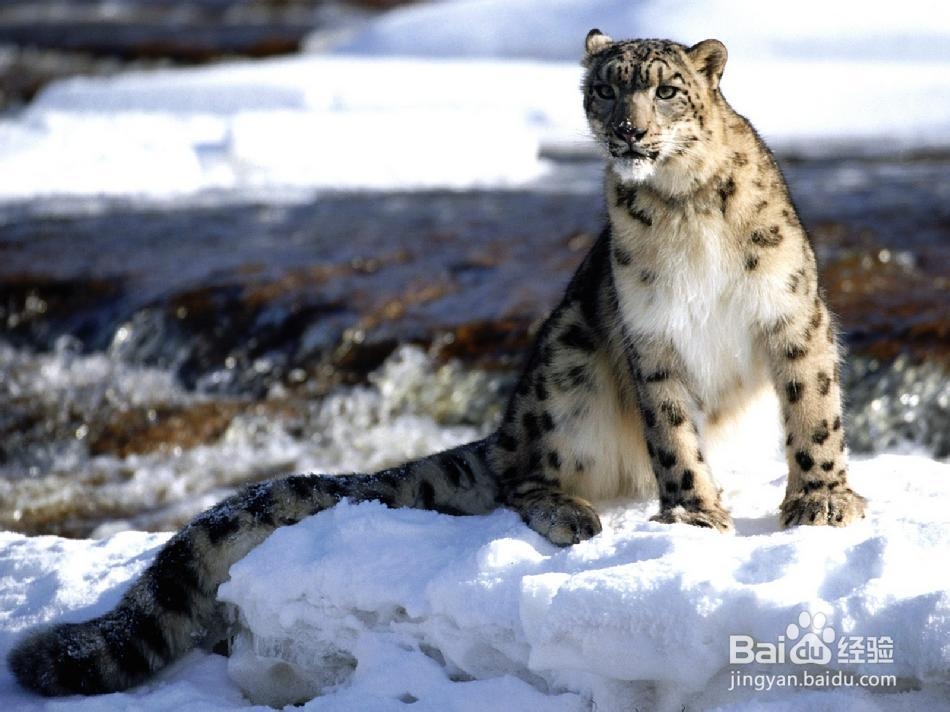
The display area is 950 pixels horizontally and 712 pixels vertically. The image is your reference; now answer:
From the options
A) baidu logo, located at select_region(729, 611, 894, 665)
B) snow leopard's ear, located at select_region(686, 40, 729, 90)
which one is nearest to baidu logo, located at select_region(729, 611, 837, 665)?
baidu logo, located at select_region(729, 611, 894, 665)

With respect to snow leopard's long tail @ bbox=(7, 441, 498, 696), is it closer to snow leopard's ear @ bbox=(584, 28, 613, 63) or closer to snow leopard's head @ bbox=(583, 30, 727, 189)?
snow leopard's head @ bbox=(583, 30, 727, 189)

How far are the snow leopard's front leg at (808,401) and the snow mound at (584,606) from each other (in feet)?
0.52

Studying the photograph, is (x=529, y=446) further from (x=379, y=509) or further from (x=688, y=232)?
(x=688, y=232)

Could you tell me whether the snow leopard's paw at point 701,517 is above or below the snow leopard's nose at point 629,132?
below

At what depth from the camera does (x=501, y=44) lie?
1836cm

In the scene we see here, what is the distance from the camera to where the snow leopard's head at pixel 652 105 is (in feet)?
14.1

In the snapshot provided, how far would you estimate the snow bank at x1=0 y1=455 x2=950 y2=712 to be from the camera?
137 inches

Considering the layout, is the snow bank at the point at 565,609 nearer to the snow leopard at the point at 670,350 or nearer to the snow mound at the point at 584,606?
the snow mound at the point at 584,606

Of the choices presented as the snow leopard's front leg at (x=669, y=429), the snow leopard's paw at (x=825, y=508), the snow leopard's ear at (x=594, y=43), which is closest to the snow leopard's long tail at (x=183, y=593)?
the snow leopard's front leg at (x=669, y=429)

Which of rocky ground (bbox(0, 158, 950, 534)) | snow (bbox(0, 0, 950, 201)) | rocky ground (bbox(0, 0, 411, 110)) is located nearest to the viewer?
rocky ground (bbox(0, 158, 950, 534))

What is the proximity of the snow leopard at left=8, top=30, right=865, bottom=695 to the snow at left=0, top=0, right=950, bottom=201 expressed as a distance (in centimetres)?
883

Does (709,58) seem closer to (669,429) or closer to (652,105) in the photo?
(652,105)

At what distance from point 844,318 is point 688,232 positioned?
4.45 meters

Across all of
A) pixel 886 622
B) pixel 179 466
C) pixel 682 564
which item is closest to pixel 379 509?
pixel 682 564
